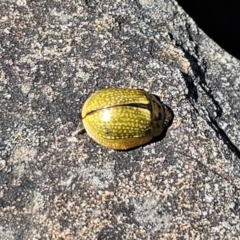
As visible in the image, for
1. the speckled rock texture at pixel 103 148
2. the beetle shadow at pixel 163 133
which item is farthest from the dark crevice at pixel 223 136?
the beetle shadow at pixel 163 133

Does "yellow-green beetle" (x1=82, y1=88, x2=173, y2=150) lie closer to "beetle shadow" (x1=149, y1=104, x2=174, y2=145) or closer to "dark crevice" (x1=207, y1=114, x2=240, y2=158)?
"beetle shadow" (x1=149, y1=104, x2=174, y2=145)

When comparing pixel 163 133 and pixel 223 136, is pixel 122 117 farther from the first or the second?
pixel 223 136

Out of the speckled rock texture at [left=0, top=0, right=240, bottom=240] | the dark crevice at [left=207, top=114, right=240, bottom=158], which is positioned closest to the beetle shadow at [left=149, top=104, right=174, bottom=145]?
the speckled rock texture at [left=0, top=0, right=240, bottom=240]

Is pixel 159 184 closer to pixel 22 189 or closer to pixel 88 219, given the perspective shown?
pixel 88 219

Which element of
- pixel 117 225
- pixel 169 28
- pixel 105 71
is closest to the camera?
pixel 117 225

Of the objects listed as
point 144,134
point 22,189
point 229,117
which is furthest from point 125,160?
point 229,117

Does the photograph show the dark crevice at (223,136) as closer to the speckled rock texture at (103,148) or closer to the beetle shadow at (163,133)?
the speckled rock texture at (103,148)
